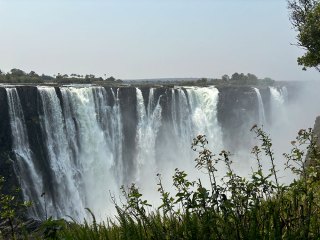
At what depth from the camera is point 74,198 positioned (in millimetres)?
30672

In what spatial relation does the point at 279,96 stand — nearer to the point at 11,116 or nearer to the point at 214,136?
the point at 214,136

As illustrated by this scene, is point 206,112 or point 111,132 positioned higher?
point 206,112

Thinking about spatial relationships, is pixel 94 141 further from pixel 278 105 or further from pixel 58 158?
pixel 278 105

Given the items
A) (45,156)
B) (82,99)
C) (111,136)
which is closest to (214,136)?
(111,136)

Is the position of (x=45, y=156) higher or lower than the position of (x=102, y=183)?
higher

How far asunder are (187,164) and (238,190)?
3963 cm

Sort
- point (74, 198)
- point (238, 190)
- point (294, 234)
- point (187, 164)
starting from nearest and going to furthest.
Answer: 1. point (294, 234)
2. point (238, 190)
3. point (74, 198)
4. point (187, 164)

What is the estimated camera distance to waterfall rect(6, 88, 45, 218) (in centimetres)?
2723

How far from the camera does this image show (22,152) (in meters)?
27.7

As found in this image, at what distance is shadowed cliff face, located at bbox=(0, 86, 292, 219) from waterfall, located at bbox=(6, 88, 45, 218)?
0.38ft

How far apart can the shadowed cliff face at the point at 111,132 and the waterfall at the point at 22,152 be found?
0.12 m

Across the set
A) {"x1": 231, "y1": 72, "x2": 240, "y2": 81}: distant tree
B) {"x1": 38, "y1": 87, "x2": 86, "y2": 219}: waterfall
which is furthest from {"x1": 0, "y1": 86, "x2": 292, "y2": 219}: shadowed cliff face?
{"x1": 231, "y1": 72, "x2": 240, "y2": 81}: distant tree

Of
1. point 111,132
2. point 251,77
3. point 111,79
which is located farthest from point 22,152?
point 251,77

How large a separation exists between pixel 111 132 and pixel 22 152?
9.13 metres
